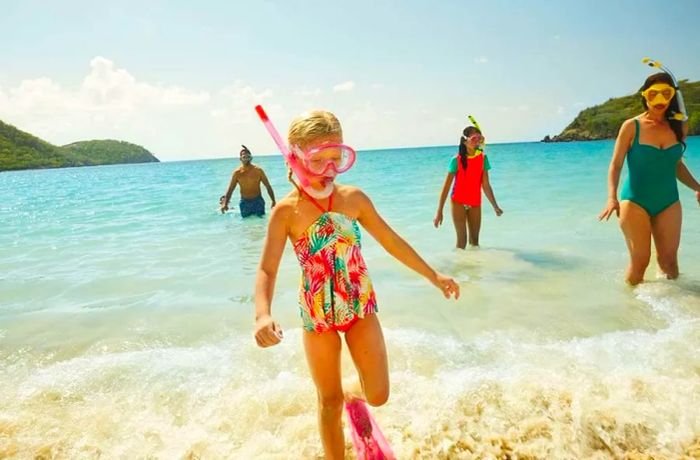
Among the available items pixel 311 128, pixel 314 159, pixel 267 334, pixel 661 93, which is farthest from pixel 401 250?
pixel 661 93

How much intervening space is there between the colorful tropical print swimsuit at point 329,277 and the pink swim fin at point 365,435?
2.08ft

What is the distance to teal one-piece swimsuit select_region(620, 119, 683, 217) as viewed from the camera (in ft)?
16.0

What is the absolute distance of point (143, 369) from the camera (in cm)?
398

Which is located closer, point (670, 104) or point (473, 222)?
point (670, 104)

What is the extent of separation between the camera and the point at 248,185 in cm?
1230

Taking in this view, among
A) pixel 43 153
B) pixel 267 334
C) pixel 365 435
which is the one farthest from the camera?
pixel 43 153

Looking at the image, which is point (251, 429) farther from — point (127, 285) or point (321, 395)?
point (127, 285)

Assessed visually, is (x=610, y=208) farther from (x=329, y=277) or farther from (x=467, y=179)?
(x=329, y=277)

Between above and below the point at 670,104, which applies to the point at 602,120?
above

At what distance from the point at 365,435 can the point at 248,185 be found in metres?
10.2

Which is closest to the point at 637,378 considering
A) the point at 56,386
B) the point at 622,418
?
the point at 622,418

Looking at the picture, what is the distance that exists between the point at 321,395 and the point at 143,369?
2167 mm

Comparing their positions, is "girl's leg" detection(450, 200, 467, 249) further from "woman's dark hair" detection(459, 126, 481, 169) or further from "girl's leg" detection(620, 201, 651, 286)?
"girl's leg" detection(620, 201, 651, 286)

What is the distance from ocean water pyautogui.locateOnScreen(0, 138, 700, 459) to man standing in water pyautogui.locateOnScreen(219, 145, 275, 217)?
4.12 metres
